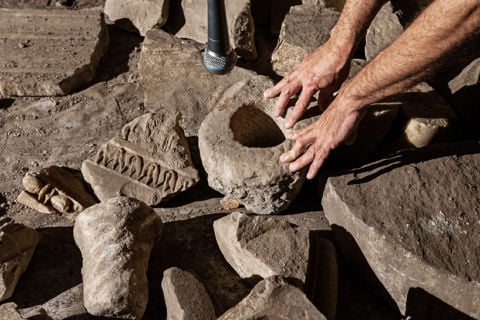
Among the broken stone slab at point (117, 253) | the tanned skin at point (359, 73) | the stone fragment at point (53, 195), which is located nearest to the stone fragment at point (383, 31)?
the tanned skin at point (359, 73)

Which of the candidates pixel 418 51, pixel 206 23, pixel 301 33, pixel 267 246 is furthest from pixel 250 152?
pixel 206 23

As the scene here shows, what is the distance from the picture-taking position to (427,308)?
222 cm

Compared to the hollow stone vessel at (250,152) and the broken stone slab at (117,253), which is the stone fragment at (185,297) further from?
the hollow stone vessel at (250,152)

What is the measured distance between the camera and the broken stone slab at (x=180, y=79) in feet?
10.6

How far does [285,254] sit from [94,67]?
1.86 meters

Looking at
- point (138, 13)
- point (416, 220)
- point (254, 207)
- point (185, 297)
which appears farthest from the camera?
point (138, 13)

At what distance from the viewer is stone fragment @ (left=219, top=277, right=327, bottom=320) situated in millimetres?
1965

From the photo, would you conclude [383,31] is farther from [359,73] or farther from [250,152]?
[250,152]

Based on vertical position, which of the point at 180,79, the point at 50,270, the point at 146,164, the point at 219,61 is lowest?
the point at 50,270

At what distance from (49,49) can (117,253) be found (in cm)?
173

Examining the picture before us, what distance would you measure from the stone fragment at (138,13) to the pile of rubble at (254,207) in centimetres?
39

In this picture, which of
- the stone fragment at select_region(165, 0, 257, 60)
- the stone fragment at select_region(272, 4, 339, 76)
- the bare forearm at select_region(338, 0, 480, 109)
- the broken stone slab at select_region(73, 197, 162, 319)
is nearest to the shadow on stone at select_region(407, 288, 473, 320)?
the bare forearm at select_region(338, 0, 480, 109)

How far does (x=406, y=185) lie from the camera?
7.68ft

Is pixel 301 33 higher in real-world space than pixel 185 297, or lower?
higher
